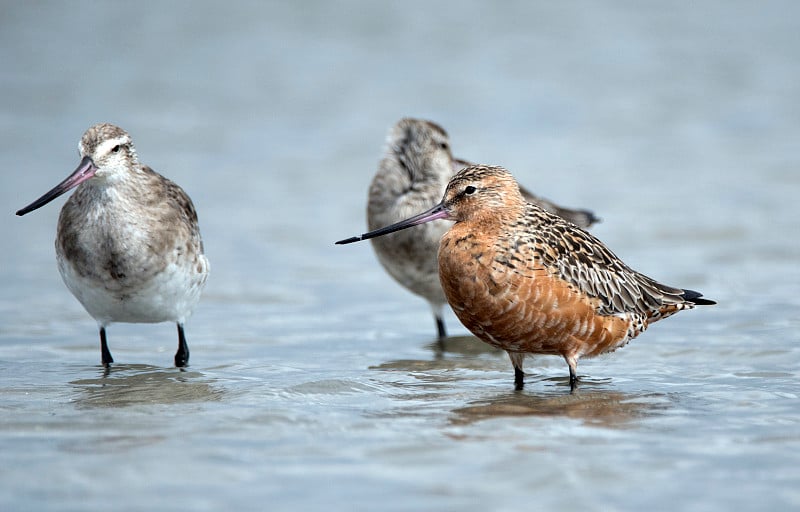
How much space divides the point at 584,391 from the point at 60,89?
9.89 meters

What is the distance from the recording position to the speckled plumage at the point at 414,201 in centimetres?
802

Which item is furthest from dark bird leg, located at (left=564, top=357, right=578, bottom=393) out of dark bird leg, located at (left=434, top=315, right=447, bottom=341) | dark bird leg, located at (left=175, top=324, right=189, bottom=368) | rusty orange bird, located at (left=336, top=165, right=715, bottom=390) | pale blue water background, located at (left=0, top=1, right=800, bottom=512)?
dark bird leg, located at (left=175, top=324, right=189, bottom=368)

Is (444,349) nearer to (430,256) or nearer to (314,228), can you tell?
(430,256)

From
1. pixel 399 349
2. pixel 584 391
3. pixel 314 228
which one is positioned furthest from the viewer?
pixel 314 228

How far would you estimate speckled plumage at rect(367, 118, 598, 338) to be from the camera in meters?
8.02

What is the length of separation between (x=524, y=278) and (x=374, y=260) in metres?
4.54

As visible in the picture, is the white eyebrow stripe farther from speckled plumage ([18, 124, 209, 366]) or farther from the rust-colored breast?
the rust-colored breast

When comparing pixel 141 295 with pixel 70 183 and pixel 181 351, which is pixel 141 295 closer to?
pixel 181 351

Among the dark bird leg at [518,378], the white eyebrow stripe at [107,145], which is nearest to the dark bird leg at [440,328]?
the dark bird leg at [518,378]

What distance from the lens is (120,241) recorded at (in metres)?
6.55

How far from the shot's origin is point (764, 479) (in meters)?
4.57

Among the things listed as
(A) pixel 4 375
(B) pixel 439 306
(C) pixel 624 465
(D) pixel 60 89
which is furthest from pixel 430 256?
(D) pixel 60 89

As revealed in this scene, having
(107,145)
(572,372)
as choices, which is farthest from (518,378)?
(107,145)

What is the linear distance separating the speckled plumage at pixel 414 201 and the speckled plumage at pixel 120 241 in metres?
1.68
